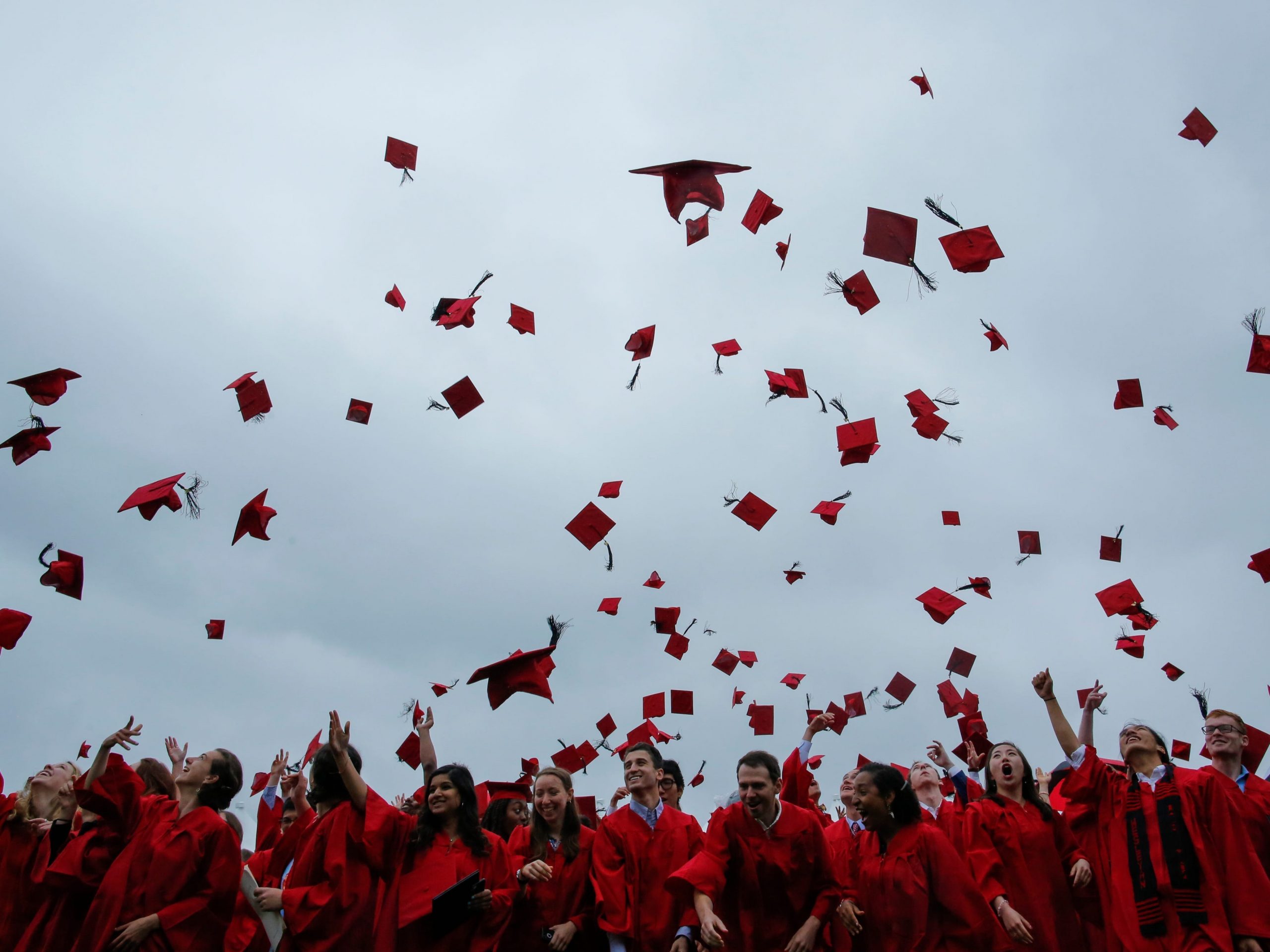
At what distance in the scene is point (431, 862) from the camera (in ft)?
16.6

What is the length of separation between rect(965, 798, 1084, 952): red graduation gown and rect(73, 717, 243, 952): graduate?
4384 millimetres

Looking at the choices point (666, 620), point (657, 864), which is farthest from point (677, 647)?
point (657, 864)

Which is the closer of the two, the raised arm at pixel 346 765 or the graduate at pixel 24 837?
the raised arm at pixel 346 765

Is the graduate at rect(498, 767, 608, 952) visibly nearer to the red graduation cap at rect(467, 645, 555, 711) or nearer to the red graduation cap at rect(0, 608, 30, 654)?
the red graduation cap at rect(467, 645, 555, 711)

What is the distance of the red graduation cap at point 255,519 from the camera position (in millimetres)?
8359

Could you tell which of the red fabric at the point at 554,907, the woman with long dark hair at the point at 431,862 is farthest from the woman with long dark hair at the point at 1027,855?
the woman with long dark hair at the point at 431,862

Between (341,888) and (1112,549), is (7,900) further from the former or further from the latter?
(1112,549)

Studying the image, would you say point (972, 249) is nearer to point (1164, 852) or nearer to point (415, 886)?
point (1164, 852)

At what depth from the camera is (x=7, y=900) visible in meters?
5.56

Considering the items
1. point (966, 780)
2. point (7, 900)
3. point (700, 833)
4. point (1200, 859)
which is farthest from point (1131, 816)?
→ point (7, 900)

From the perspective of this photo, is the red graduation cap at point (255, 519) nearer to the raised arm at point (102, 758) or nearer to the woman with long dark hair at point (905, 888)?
the raised arm at point (102, 758)

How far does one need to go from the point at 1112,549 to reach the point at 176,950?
9074 millimetres

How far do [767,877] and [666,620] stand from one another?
5.43 m

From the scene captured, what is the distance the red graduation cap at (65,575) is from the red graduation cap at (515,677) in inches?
169
